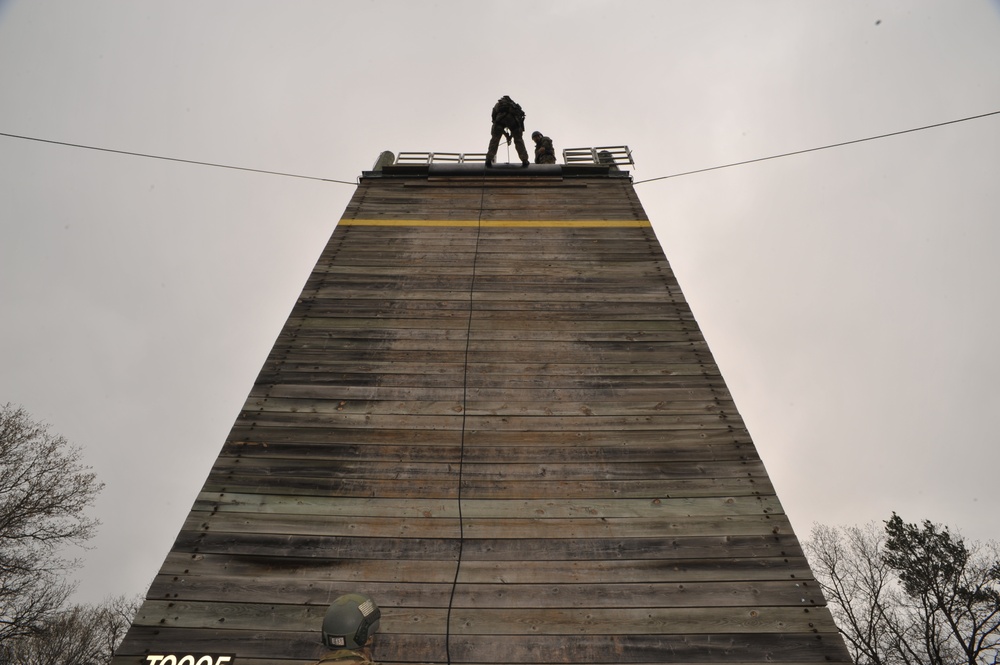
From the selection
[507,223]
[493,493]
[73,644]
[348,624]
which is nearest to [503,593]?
[493,493]

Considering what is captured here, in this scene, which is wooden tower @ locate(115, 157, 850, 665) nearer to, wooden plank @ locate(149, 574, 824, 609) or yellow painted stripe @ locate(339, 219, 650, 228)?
wooden plank @ locate(149, 574, 824, 609)

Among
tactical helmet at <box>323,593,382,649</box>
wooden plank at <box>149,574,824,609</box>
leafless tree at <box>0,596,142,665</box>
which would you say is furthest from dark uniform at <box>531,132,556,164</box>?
leafless tree at <box>0,596,142,665</box>

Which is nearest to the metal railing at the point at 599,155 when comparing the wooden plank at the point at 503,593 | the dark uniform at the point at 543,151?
the dark uniform at the point at 543,151

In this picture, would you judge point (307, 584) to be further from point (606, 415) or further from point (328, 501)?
point (606, 415)

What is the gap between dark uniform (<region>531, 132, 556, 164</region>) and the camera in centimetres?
929

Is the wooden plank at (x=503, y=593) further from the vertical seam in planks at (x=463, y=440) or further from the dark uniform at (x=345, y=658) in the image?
the dark uniform at (x=345, y=658)

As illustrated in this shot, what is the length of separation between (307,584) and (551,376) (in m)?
2.37

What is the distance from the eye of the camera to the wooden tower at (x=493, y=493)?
283 cm

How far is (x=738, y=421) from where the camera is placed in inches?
156

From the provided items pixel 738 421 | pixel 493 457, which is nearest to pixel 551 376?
→ pixel 493 457

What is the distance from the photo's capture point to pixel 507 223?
643cm

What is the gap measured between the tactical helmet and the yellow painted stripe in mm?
4823

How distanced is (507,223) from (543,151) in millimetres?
3698

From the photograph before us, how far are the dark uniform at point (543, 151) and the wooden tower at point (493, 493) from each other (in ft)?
14.4
